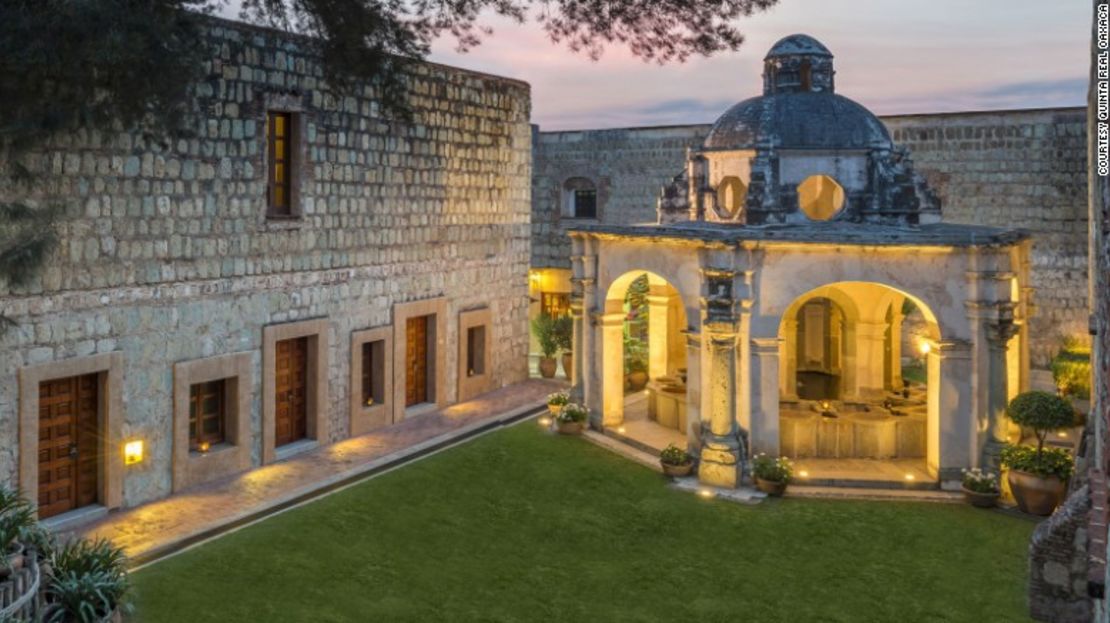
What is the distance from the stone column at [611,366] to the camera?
19.6 m

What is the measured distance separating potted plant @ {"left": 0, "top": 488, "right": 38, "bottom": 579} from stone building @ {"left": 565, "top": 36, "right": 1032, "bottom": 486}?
10249 mm

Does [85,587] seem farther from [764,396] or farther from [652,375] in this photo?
[652,375]

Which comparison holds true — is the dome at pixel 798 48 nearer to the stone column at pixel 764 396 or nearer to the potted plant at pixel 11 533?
the stone column at pixel 764 396

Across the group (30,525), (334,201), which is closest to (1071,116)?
(334,201)

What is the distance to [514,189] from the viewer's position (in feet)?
83.2

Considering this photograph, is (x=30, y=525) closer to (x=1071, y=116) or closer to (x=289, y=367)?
(x=289, y=367)

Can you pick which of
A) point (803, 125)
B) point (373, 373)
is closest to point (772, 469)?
point (803, 125)

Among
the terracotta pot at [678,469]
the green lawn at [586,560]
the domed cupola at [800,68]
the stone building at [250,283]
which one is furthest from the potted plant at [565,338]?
the green lawn at [586,560]

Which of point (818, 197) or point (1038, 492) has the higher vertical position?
point (818, 197)

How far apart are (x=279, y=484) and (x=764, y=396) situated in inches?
319

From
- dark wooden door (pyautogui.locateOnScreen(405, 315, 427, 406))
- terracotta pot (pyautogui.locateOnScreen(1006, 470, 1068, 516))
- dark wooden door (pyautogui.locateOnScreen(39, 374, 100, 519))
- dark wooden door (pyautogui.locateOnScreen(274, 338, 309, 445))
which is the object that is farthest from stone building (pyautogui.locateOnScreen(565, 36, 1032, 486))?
dark wooden door (pyautogui.locateOnScreen(39, 374, 100, 519))

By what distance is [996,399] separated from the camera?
52.2 feet

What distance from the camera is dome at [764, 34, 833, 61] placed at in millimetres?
A: 20250

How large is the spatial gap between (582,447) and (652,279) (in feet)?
15.9
